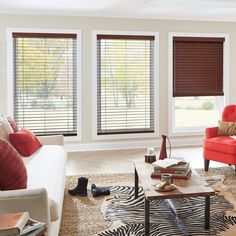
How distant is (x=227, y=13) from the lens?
231 inches

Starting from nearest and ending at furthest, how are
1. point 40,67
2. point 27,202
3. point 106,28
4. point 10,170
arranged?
point 27,202 → point 10,170 → point 40,67 → point 106,28

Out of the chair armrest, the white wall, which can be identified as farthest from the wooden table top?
the white wall

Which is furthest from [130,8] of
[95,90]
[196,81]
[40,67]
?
[196,81]

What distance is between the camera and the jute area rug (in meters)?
2.85

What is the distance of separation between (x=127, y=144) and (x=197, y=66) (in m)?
2.04

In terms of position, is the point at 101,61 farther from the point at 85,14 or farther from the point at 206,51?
the point at 206,51

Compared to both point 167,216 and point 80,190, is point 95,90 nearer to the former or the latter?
point 80,190

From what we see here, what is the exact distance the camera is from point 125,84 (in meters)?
6.32

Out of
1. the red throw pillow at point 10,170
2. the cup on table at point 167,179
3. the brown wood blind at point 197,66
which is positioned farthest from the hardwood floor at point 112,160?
the red throw pillow at point 10,170

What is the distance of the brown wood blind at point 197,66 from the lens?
254 inches

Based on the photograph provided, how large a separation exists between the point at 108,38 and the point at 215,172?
3079 millimetres

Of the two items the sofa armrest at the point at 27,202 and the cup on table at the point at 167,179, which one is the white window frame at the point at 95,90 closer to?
the cup on table at the point at 167,179

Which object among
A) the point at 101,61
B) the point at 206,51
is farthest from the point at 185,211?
the point at 206,51

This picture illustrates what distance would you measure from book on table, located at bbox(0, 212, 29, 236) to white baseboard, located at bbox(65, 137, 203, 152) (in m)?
4.74
